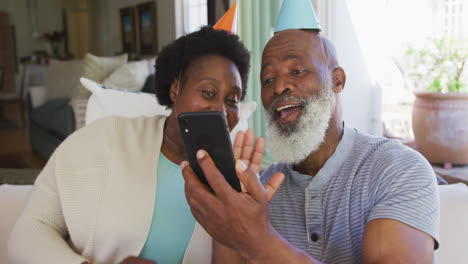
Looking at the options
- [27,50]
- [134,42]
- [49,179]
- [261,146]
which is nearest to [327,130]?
[261,146]

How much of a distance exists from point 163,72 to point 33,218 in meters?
0.63

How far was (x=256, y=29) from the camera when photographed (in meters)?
2.70

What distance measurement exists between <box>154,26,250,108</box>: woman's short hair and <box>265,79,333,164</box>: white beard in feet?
0.99

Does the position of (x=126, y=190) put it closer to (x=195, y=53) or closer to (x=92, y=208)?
(x=92, y=208)

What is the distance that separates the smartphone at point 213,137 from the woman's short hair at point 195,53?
0.57 meters

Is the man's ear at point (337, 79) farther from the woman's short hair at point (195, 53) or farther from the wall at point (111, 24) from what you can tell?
the wall at point (111, 24)

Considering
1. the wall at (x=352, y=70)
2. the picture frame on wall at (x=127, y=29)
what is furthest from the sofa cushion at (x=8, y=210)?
the picture frame on wall at (x=127, y=29)

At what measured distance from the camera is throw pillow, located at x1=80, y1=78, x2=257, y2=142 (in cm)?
175

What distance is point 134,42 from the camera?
22.1ft

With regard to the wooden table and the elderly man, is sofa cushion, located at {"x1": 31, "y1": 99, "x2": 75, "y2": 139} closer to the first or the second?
the wooden table

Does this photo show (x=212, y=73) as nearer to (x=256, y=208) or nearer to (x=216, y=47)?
(x=216, y=47)

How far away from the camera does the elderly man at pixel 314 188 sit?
0.69m

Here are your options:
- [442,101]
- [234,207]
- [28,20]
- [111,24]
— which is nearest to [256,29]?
[442,101]

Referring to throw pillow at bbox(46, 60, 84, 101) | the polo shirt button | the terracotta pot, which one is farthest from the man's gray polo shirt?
throw pillow at bbox(46, 60, 84, 101)
